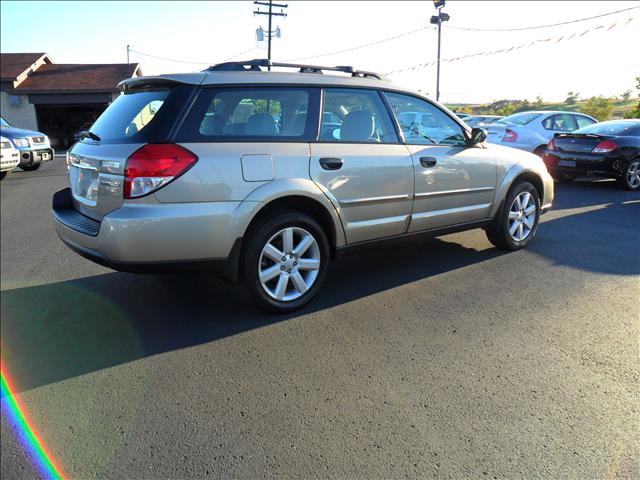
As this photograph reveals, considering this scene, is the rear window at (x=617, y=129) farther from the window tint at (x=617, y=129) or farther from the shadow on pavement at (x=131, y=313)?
the shadow on pavement at (x=131, y=313)

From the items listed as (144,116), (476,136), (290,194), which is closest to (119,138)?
(144,116)

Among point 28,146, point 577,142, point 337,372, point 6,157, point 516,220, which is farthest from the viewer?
point 28,146

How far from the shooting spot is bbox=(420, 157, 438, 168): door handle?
4.40 meters

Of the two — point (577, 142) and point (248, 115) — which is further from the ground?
point (248, 115)

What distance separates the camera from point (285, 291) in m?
3.81

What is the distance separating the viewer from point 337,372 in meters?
3.01

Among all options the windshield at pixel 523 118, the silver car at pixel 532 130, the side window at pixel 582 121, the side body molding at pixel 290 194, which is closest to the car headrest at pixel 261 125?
the side body molding at pixel 290 194

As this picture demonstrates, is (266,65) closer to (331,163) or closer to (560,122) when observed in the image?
(331,163)

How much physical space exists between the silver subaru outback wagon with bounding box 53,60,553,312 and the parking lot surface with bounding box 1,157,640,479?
529mm

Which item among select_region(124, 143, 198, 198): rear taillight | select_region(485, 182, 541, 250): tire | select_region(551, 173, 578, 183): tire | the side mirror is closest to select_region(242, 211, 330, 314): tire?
select_region(124, 143, 198, 198): rear taillight

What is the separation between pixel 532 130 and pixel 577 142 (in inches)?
81.0

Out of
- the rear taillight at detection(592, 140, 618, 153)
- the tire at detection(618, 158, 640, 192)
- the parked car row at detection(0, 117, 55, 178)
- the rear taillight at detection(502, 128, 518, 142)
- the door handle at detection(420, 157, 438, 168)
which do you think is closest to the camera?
the door handle at detection(420, 157, 438, 168)

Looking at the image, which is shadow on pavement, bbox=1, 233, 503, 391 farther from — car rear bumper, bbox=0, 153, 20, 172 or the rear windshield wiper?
car rear bumper, bbox=0, 153, 20, 172

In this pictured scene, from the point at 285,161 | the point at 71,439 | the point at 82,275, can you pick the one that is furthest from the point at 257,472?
the point at 82,275
